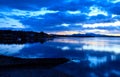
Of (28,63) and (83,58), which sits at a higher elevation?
(28,63)

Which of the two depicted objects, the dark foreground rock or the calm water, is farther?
the calm water

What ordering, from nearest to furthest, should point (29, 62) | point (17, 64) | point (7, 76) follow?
point (7, 76) < point (17, 64) < point (29, 62)

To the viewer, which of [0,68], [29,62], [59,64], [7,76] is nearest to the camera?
[7,76]

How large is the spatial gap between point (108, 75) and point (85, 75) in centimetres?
316

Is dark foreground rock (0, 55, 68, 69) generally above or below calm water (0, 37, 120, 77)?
above

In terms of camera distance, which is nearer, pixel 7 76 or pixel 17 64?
pixel 7 76

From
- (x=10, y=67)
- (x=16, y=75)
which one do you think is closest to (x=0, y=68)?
(x=10, y=67)

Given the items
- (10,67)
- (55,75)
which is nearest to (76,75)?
(55,75)

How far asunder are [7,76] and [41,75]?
404 centimetres

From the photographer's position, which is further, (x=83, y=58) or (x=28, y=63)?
(x=83, y=58)

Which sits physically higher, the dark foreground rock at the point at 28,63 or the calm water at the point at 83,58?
the dark foreground rock at the point at 28,63

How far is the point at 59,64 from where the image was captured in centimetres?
3375

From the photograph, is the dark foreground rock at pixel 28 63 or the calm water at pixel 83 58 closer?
the dark foreground rock at pixel 28 63

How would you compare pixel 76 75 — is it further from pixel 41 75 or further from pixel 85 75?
pixel 41 75
